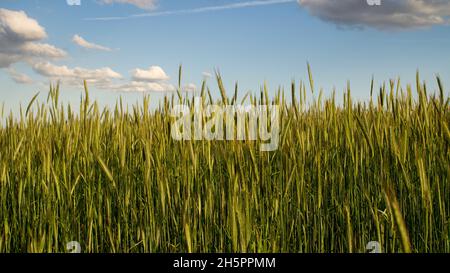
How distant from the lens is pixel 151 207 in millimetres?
1871

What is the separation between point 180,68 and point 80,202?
2.73 feet

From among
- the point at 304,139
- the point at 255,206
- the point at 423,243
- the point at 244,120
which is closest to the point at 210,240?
the point at 255,206

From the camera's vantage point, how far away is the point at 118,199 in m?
1.94

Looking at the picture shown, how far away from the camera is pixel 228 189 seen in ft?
6.15

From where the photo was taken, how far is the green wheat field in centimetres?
181

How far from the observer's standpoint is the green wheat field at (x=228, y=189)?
1814mm

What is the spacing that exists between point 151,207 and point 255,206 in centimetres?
46

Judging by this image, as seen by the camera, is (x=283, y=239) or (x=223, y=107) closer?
(x=283, y=239)
